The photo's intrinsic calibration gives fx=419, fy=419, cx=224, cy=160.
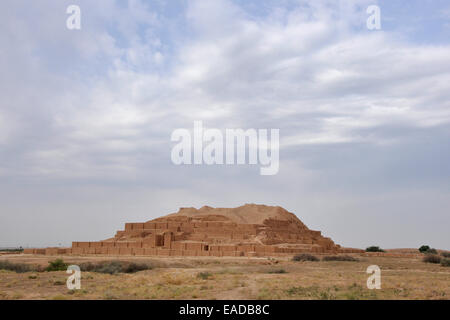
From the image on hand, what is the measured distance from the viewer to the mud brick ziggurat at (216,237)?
173ft

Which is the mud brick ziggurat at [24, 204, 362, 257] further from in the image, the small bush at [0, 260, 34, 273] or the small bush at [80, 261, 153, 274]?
the small bush at [0, 260, 34, 273]

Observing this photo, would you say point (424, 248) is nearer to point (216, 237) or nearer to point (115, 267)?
point (216, 237)

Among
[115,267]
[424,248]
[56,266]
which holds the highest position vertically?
[115,267]

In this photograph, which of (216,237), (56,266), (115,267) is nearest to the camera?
(115,267)

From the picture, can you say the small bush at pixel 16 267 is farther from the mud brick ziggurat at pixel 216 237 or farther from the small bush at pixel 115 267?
the mud brick ziggurat at pixel 216 237

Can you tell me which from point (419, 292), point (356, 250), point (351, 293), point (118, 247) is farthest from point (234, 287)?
point (356, 250)

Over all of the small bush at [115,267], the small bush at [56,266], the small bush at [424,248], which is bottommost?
the small bush at [424,248]

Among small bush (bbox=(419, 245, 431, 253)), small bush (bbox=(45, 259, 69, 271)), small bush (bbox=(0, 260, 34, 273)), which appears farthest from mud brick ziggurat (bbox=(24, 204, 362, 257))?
small bush (bbox=(419, 245, 431, 253))

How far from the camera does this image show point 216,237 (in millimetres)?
62125

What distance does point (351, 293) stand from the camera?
51.1ft

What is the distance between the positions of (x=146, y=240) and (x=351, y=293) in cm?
4543

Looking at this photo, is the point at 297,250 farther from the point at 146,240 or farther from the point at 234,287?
the point at 234,287

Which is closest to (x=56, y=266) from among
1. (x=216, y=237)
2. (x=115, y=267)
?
(x=115, y=267)

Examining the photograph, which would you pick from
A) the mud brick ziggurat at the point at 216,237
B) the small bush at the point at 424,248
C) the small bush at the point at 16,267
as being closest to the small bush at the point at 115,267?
the small bush at the point at 16,267
